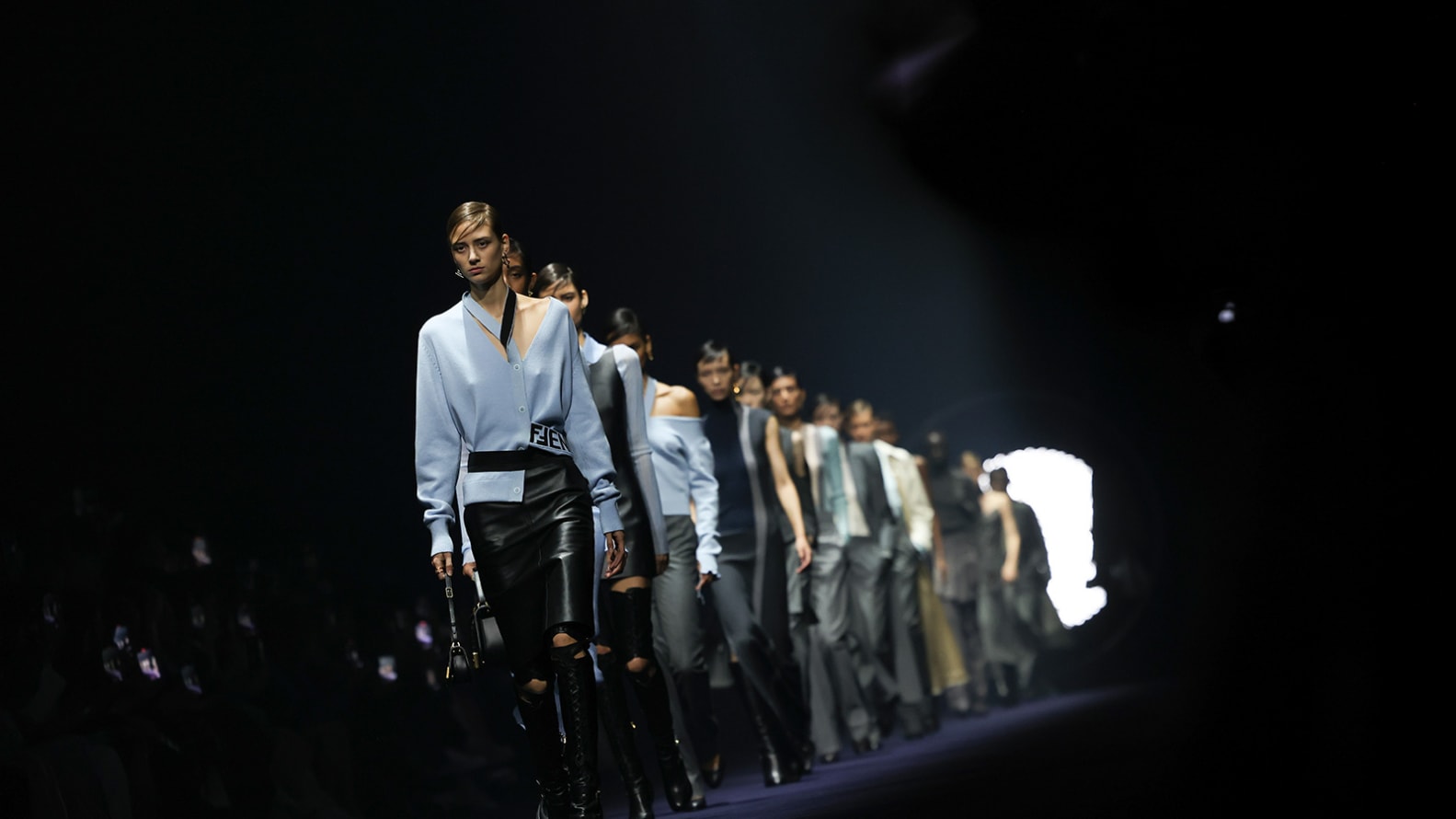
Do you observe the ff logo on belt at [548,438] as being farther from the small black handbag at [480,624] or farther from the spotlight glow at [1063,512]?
the spotlight glow at [1063,512]

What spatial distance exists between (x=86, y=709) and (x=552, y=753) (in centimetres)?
163

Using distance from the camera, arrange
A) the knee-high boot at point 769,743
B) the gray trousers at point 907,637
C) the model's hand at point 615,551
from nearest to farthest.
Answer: the model's hand at point 615,551, the knee-high boot at point 769,743, the gray trousers at point 907,637

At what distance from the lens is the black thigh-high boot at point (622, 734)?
578 cm

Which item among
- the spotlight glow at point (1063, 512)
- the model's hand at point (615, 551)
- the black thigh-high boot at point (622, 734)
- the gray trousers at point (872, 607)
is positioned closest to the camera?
the model's hand at point (615, 551)

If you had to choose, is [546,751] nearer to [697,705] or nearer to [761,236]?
[697,705]

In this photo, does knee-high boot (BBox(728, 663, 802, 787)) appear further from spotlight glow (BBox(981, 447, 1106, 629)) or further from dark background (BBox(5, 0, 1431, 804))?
spotlight glow (BBox(981, 447, 1106, 629))

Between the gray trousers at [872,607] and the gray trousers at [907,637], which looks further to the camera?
the gray trousers at [907,637]

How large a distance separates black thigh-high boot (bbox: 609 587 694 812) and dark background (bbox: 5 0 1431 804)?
1.43 m

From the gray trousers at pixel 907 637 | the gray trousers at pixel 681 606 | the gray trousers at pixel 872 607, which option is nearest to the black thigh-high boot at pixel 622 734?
the gray trousers at pixel 681 606

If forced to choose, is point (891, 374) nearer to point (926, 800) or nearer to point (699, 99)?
point (699, 99)

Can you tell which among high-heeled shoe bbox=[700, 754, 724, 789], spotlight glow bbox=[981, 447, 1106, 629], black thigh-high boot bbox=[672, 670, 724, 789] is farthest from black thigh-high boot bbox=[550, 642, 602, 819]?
spotlight glow bbox=[981, 447, 1106, 629]

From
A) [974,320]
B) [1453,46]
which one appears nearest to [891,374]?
[974,320]

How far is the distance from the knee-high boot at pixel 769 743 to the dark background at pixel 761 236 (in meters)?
1.60

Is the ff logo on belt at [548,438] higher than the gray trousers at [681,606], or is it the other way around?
the ff logo on belt at [548,438]
